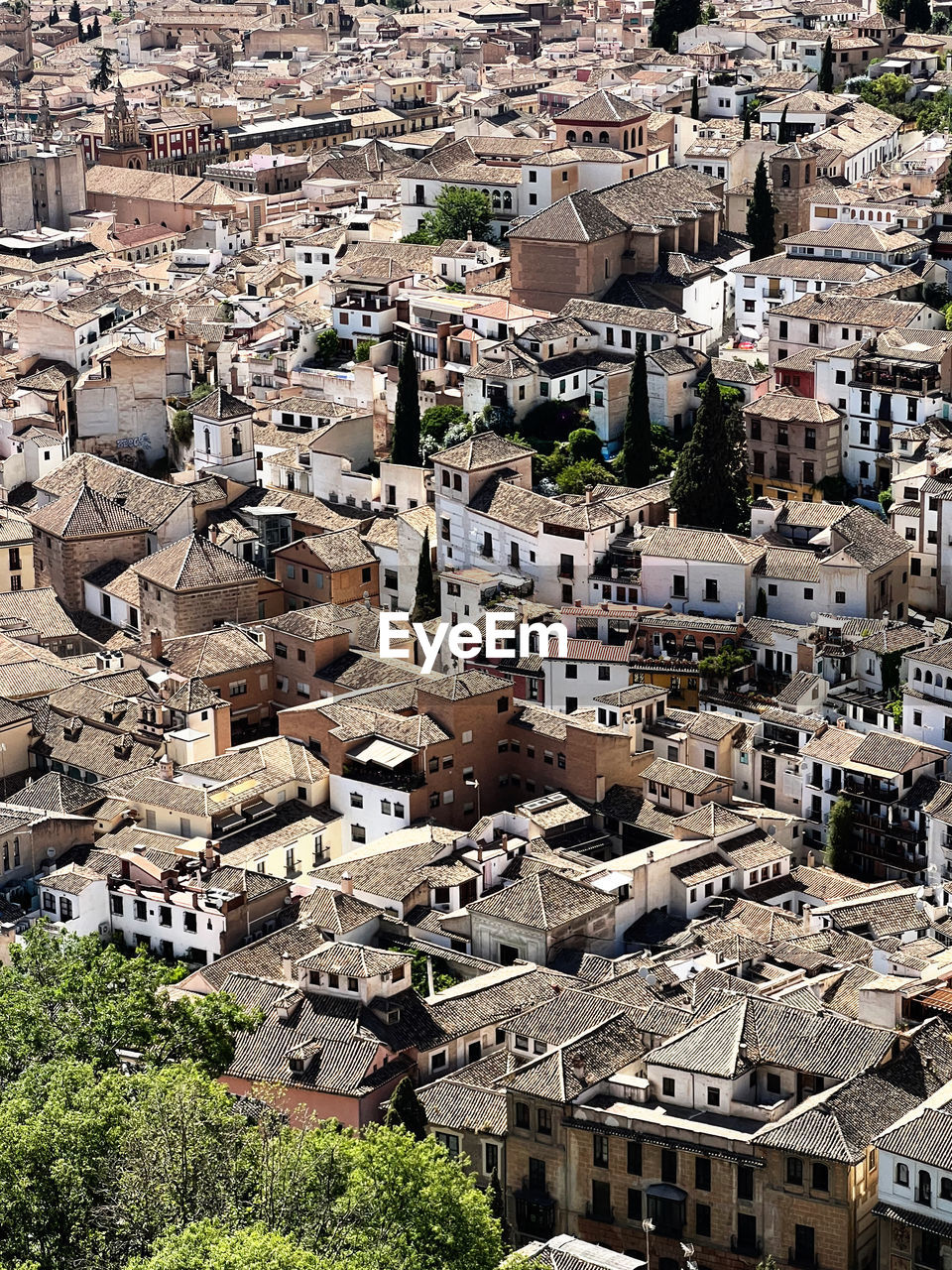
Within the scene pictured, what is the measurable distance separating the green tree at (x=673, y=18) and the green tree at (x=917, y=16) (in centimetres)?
1040

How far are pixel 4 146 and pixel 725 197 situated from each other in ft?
136

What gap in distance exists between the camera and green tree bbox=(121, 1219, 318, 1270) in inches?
1593

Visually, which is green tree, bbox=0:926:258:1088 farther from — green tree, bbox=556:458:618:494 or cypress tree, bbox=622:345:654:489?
cypress tree, bbox=622:345:654:489

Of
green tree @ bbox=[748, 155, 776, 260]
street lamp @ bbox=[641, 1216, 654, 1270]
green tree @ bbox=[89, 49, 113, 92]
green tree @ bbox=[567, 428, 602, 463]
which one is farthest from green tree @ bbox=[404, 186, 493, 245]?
green tree @ bbox=[89, 49, 113, 92]

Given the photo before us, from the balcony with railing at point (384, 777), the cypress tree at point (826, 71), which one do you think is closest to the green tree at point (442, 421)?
the balcony with railing at point (384, 777)

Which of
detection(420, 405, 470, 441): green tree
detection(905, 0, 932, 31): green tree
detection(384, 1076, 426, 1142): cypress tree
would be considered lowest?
detection(384, 1076, 426, 1142): cypress tree

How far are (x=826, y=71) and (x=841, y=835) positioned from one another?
44643 millimetres

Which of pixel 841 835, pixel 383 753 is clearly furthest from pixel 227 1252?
pixel 841 835

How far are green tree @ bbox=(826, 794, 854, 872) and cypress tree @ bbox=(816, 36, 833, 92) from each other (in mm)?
43479

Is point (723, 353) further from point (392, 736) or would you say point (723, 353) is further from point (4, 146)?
point (4, 146)

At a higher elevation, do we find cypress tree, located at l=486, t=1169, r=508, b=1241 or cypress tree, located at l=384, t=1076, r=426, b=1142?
cypress tree, located at l=384, t=1076, r=426, b=1142

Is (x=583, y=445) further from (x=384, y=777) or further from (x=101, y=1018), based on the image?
(x=101, y=1018)

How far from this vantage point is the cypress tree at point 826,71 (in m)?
95.9

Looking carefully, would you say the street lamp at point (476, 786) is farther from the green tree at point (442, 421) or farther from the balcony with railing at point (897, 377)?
the balcony with railing at point (897, 377)
